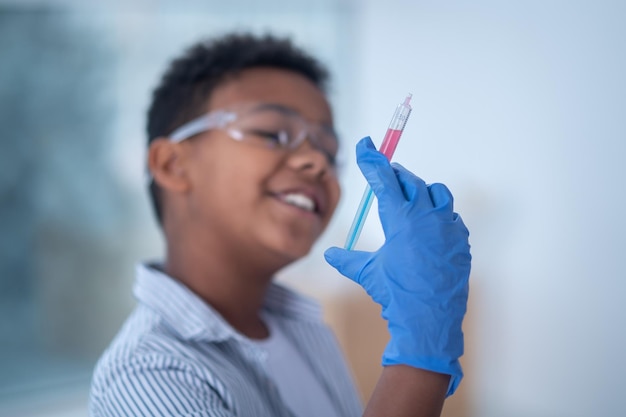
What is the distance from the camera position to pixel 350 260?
2.51ft

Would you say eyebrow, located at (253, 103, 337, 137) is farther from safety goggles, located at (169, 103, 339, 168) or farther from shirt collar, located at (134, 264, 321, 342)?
shirt collar, located at (134, 264, 321, 342)

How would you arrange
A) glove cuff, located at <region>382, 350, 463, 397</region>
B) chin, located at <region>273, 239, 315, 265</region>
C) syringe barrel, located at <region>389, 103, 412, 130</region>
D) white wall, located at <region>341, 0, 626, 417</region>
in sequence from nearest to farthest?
glove cuff, located at <region>382, 350, 463, 397</region>, syringe barrel, located at <region>389, 103, 412, 130</region>, white wall, located at <region>341, 0, 626, 417</region>, chin, located at <region>273, 239, 315, 265</region>

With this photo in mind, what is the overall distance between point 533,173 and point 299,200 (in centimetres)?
40

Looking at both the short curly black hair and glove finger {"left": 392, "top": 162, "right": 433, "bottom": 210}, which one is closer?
glove finger {"left": 392, "top": 162, "right": 433, "bottom": 210}

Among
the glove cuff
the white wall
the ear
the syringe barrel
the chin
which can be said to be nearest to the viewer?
the glove cuff

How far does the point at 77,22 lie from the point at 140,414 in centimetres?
177

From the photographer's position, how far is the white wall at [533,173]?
3.17 feet

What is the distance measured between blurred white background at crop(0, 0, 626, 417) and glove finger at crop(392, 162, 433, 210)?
0.30 meters

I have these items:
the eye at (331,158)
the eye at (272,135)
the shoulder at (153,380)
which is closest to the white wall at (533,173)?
the eye at (331,158)

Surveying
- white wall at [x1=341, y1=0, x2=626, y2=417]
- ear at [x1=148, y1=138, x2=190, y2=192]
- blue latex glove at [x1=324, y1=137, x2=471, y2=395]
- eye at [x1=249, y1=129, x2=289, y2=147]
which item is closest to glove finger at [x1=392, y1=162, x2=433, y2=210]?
blue latex glove at [x1=324, y1=137, x2=471, y2=395]

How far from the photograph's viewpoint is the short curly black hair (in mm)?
1240

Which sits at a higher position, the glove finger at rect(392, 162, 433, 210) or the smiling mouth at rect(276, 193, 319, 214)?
the glove finger at rect(392, 162, 433, 210)

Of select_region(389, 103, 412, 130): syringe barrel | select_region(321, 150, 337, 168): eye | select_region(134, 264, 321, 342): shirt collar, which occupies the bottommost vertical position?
select_region(134, 264, 321, 342): shirt collar

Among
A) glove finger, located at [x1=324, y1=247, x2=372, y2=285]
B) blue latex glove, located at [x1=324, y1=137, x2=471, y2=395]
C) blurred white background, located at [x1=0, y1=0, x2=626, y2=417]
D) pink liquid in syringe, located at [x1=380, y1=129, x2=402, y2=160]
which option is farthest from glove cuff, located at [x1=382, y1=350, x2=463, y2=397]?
blurred white background, located at [x1=0, y1=0, x2=626, y2=417]
